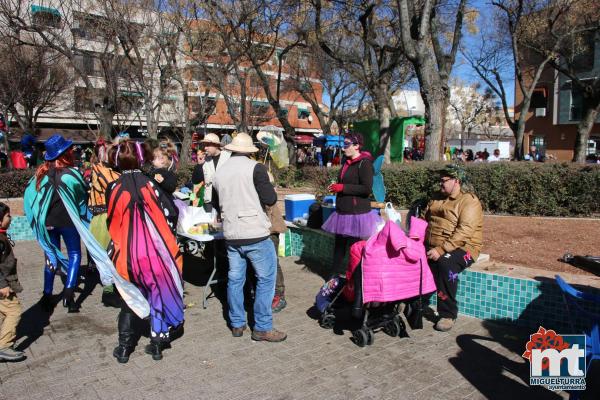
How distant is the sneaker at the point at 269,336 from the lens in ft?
13.9

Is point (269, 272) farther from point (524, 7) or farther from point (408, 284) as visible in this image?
point (524, 7)

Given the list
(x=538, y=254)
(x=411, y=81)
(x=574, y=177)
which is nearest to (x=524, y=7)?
(x=411, y=81)

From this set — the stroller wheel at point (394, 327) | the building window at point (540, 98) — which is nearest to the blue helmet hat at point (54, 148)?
the stroller wheel at point (394, 327)

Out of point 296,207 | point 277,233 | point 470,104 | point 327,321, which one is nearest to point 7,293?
point 277,233

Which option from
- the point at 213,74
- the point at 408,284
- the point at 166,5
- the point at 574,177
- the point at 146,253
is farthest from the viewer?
the point at 213,74

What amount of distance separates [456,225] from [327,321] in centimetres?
153

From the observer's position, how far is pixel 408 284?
405 cm

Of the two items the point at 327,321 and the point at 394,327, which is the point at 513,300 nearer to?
the point at 394,327

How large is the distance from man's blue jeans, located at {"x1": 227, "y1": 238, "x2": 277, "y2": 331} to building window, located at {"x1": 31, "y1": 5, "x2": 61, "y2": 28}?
46.3 feet

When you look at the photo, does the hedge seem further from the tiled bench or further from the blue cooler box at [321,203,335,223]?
the tiled bench

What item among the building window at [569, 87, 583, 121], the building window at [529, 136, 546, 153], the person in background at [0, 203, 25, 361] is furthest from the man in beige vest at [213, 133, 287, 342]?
the building window at [529, 136, 546, 153]

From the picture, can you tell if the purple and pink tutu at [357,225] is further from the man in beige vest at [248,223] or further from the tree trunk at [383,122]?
the tree trunk at [383,122]

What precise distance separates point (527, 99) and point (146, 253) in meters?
19.3

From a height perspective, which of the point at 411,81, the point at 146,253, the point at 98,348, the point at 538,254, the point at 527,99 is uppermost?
the point at 411,81
